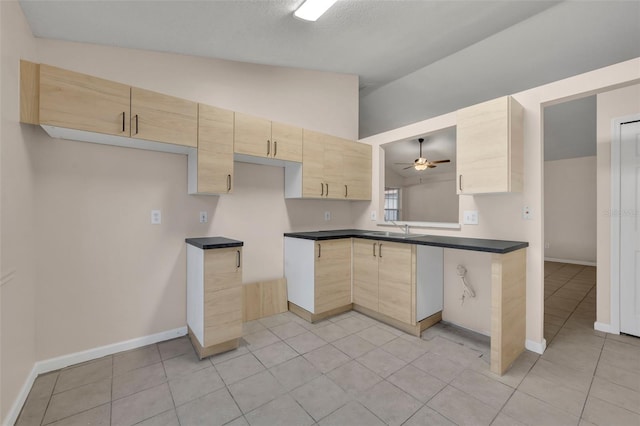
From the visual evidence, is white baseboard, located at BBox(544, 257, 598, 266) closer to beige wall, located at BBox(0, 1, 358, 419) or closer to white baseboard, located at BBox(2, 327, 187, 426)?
beige wall, located at BBox(0, 1, 358, 419)

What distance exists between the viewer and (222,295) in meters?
2.20

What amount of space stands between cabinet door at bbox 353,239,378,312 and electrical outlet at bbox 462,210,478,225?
91 centimetres

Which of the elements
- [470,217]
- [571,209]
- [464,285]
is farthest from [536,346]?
[571,209]

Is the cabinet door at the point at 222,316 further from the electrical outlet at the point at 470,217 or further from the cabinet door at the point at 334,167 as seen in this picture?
the electrical outlet at the point at 470,217

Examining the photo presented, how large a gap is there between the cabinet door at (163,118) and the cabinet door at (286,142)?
76 centimetres

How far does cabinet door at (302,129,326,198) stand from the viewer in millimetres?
2994

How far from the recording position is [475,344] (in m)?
2.37

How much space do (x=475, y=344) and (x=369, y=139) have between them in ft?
8.69

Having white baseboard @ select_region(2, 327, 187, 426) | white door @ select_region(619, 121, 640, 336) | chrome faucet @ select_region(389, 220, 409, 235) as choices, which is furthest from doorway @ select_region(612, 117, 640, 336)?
white baseboard @ select_region(2, 327, 187, 426)

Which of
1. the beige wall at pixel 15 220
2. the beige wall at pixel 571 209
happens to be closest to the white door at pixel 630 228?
the beige wall at pixel 571 209

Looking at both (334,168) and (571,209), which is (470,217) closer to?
(334,168)

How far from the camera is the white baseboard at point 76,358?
1555 millimetres

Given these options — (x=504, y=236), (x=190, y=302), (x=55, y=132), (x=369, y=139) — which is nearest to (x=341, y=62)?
(x=369, y=139)

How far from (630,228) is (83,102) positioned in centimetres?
473
